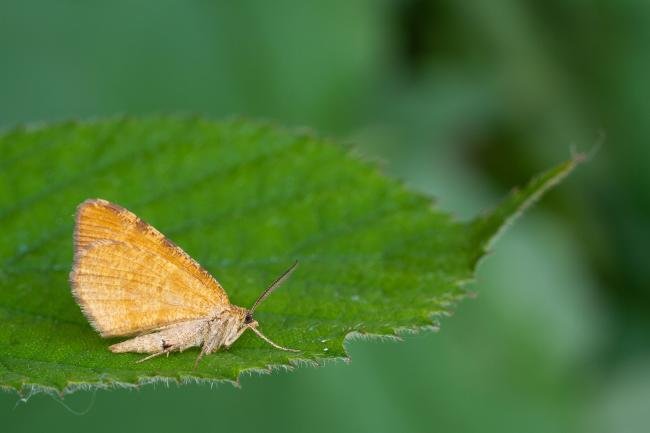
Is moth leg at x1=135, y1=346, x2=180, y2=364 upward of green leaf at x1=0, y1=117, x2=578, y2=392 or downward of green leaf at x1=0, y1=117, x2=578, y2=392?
downward

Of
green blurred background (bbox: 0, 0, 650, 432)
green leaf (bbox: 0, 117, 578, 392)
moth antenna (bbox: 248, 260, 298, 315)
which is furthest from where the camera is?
green blurred background (bbox: 0, 0, 650, 432)

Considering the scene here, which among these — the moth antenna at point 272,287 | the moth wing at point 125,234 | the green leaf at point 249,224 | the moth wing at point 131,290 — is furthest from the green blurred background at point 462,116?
the moth wing at point 125,234

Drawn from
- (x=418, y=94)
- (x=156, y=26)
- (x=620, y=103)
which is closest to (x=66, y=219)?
(x=156, y=26)

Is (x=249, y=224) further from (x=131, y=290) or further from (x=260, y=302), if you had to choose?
(x=131, y=290)

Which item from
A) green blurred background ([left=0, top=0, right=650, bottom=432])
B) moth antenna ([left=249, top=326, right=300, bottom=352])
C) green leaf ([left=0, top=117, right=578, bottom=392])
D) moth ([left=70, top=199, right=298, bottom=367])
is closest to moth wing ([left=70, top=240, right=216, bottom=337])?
moth ([left=70, top=199, right=298, bottom=367])

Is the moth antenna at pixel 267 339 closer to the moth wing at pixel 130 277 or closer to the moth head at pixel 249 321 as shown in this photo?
the moth head at pixel 249 321

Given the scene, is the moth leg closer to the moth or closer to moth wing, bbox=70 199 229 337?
the moth

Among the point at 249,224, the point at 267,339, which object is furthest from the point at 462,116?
the point at 267,339
